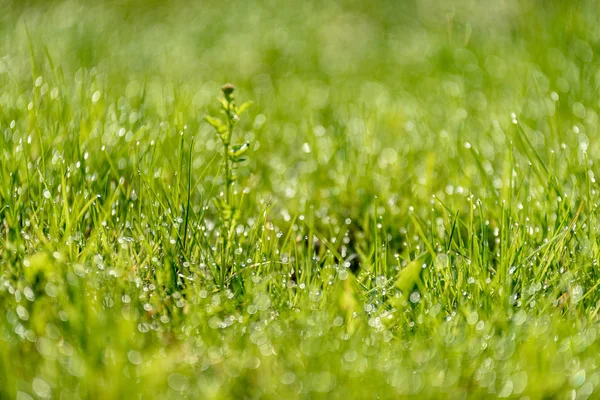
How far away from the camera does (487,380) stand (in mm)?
1489

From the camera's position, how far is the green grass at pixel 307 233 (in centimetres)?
150

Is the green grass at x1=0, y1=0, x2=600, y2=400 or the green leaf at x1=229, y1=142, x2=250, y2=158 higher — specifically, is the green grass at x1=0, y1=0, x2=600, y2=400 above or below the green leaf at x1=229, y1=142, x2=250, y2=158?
below

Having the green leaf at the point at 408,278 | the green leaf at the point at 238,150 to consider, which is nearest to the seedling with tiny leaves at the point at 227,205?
the green leaf at the point at 238,150

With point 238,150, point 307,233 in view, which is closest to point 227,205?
point 238,150

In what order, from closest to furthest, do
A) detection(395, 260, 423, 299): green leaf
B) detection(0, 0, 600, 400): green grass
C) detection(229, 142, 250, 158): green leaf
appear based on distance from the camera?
detection(0, 0, 600, 400): green grass, detection(395, 260, 423, 299): green leaf, detection(229, 142, 250, 158): green leaf

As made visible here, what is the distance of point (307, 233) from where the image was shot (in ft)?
7.66

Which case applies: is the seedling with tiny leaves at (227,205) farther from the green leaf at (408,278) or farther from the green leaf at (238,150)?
the green leaf at (408,278)

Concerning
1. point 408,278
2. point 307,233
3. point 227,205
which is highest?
point 227,205

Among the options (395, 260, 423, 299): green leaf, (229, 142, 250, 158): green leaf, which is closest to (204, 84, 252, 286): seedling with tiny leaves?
(229, 142, 250, 158): green leaf

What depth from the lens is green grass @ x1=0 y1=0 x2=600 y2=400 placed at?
1.50m

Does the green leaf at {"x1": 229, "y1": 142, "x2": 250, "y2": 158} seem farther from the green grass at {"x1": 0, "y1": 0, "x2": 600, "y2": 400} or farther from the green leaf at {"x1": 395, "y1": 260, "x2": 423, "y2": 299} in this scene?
the green leaf at {"x1": 395, "y1": 260, "x2": 423, "y2": 299}

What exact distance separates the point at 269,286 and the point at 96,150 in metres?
0.86

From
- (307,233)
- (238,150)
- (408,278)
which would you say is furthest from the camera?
(307,233)

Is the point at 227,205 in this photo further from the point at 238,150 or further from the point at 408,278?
the point at 408,278
